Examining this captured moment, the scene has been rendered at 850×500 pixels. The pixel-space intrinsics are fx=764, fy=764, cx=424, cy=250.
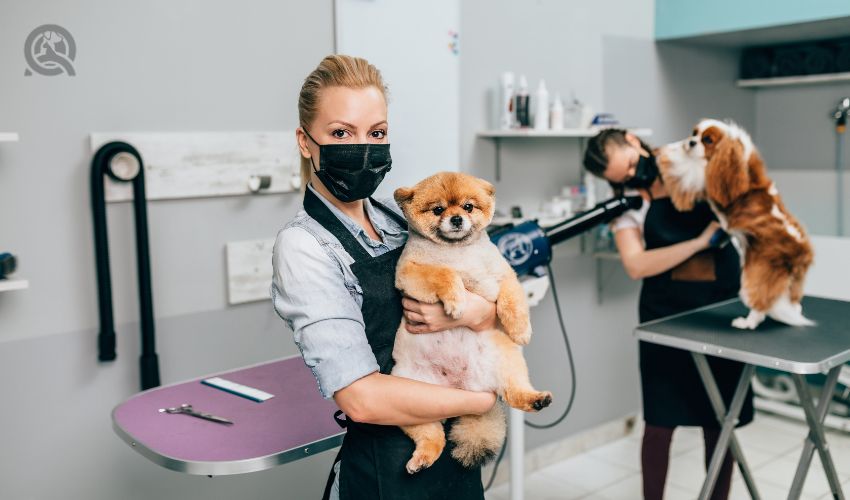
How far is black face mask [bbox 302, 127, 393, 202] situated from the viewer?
52.3 inches

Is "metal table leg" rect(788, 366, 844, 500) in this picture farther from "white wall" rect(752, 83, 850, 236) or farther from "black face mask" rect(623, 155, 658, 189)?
"white wall" rect(752, 83, 850, 236)

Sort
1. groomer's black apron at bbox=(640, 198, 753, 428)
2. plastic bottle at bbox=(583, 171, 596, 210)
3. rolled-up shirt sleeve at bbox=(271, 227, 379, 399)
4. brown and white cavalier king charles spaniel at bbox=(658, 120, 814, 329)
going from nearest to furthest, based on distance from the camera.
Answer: rolled-up shirt sleeve at bbox=(271, 227, 379, 399), brown and white cavalier king charles spaniel at bbox=(658, 120, 814, 329), groomer's black apron at bbox=(640, 198, 753, 428), plastic bottle at bbox=(583, 171, 596, 210)

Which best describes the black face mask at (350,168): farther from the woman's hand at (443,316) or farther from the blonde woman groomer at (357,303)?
the woman's hand at (443,316)

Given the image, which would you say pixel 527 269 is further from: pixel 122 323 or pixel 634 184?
pixel 122 323

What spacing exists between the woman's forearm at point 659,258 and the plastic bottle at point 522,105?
0.74 metres

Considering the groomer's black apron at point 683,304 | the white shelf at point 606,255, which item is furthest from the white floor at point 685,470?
the white shelf at point 606,255

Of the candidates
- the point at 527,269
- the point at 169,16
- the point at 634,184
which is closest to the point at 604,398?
the point at 634,184

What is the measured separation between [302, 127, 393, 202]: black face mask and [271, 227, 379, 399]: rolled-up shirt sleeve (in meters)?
0.13

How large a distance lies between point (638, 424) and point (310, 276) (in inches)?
117

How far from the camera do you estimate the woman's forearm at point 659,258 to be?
237 cm

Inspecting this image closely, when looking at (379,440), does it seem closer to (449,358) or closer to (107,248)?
(449,358)

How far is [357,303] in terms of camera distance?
1.33 m

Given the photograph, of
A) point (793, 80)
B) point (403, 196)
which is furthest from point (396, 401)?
point (793, 80)

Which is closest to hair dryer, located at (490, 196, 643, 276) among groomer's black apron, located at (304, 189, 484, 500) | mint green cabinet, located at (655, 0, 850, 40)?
groomer's black apron, located at (304, 189, 484, 500)
